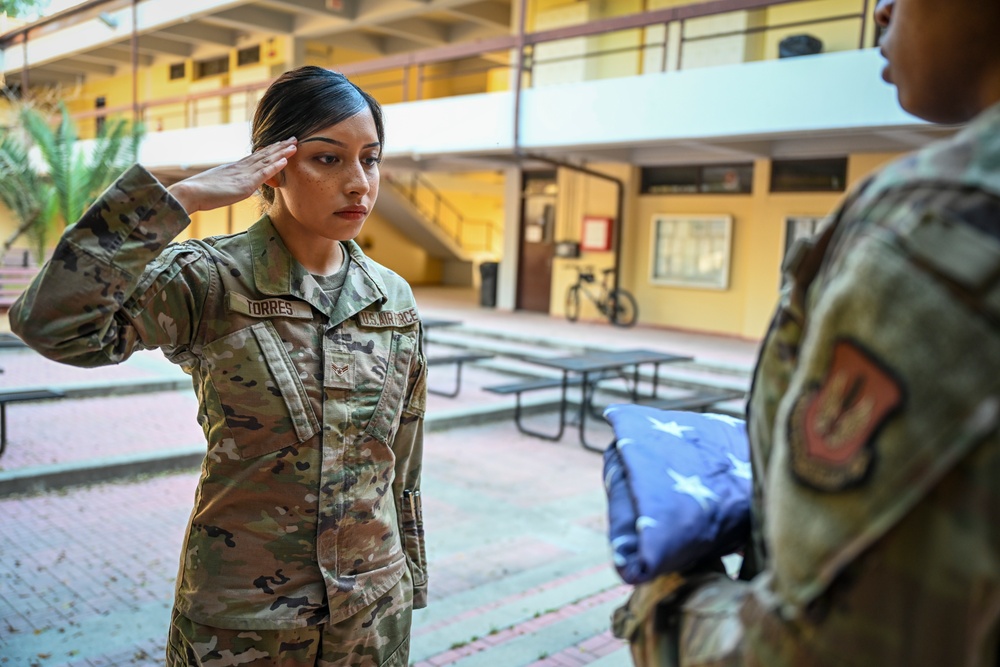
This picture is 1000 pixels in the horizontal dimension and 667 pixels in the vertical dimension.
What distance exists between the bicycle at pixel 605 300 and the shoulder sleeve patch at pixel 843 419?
46.6 ft

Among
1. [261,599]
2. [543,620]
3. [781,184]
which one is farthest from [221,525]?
[781,184]

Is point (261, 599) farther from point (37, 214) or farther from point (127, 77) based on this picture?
point (127, 77)

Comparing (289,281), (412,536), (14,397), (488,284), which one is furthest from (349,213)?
(488,284)

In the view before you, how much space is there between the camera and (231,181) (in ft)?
4.79

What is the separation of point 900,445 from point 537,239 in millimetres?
16289

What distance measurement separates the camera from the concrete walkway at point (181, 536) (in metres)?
3.45

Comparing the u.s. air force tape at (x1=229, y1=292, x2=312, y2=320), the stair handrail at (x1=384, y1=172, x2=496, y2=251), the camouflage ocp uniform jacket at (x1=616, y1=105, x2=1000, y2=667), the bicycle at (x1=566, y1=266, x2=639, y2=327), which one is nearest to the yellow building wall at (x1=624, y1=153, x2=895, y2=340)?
the bicycle at (x1=566, y1=266, x2=639, y2=327)

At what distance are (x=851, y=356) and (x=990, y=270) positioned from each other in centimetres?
11

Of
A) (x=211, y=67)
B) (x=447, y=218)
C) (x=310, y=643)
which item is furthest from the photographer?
(x=447, y=218)

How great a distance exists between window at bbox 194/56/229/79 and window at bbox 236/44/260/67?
2.33ft

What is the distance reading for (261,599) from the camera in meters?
1.53

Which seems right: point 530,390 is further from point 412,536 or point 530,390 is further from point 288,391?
point 288,391

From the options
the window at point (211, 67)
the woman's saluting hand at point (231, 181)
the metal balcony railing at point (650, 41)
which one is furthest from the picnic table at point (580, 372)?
the window at point (211, 67)

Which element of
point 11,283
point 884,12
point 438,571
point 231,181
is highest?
point 884,12
